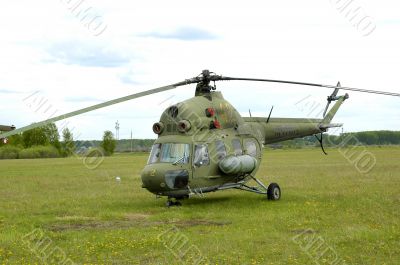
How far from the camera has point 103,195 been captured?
23812 millimetres

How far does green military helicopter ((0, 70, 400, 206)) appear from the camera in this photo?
58.6 feet

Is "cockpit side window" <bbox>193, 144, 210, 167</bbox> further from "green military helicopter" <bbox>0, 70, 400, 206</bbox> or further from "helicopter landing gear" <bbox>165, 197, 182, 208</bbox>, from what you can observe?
"helicopter landing gear" <bbox>165, 197, 182, 208</bbox>

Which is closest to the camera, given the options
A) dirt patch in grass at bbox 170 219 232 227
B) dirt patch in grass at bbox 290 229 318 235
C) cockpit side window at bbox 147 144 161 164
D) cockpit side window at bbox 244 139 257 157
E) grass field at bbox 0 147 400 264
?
grass field at bbox 0 147 400 264

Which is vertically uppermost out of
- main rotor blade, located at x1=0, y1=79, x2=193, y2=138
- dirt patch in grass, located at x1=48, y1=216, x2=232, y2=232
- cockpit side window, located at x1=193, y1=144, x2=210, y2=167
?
main rotor blade, located at x1=0, y1=79, x2=193, y2=138

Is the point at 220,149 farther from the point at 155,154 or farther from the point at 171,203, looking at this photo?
the point at 171,203

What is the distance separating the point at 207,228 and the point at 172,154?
166 inches

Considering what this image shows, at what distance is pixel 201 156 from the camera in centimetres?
1855

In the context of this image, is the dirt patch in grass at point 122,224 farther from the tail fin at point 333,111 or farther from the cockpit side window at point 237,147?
the tail fin at point 333,111

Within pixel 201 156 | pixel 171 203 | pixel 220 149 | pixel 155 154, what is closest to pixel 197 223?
pixel 201 156

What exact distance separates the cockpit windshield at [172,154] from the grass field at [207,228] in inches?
61.8

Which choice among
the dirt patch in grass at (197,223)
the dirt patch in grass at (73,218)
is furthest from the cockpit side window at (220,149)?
the dirt patch in grass at (73,218)

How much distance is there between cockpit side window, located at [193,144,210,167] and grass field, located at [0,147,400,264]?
4.84 ft

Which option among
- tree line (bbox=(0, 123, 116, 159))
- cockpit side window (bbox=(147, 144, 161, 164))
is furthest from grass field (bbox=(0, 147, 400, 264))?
tree line (bbox=(0, 123, 116, 159))

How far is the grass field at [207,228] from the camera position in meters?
11.3
